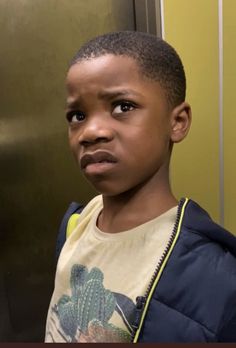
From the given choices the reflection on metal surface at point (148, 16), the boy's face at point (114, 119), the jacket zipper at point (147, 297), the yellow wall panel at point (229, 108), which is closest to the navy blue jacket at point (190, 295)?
the jacket zipper at point (147, 297)

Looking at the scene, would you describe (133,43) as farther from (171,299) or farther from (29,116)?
(29,116)

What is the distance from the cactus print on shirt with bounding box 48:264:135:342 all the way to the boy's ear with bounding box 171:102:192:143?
241 mm

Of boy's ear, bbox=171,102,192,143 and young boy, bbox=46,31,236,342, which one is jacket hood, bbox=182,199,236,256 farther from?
boy's ear, bbox=171,102,192,143

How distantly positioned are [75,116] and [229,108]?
1.96 ft

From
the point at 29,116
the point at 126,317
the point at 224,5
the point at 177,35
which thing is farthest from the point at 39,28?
the point at 126,317

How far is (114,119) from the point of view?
1.75 feet

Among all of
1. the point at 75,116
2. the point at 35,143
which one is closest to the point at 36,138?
the point at 35,143

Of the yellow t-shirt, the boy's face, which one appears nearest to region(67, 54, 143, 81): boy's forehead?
the boy's face

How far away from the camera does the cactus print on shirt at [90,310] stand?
21.0 inches

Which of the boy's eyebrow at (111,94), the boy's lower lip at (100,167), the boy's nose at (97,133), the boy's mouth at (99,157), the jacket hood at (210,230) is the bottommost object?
the jacket hood at (210,230)

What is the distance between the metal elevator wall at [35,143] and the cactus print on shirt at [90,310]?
0.68m

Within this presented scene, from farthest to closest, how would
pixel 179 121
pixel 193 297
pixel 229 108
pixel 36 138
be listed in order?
1. pixel 36 138
2. pixel 229 108
3. pixel 179 121
4. pixel 193 297

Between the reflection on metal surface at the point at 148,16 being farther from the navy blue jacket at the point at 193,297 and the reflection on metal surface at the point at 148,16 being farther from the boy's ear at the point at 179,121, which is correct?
the navy blue jacket at the point at 193,297

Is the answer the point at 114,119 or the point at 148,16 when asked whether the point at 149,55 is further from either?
the point at 148,16
